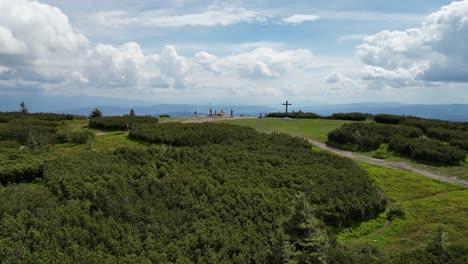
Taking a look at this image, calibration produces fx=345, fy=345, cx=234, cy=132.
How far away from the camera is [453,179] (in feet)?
77.2

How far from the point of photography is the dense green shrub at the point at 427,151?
26.1 metres

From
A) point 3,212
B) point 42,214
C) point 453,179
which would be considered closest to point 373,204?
point 453,179

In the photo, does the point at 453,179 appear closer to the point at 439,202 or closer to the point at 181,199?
the point at 439,202

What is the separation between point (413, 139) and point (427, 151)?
308 centimetres

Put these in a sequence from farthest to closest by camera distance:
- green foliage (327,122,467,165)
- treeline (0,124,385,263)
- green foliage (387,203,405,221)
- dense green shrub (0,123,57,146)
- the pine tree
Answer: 1. green foliage (327,122,467,165)
2. dense green shrub (0,123,57,146)
3. green foliage (387,203,405,221)
4. treeline (0,124,385,263)
5. the pine tree

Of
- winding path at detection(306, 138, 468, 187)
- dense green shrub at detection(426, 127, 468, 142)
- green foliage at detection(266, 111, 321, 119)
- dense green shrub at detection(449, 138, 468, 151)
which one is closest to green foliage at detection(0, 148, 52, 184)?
winding path at detection(306, 138, 468, 187)

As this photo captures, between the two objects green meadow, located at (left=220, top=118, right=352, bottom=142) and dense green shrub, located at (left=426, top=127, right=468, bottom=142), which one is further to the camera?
green meadow, located at (left=220, top=118, right=352, bottom=142)

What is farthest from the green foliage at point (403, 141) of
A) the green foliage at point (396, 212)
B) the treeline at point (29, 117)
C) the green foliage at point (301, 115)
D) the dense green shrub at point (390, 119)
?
the treeline at point (29, 117)

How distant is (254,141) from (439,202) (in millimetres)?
12804

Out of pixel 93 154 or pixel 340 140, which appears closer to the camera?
pixel 93 154

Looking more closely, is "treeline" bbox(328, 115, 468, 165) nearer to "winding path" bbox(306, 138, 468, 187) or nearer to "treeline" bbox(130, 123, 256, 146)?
"winding path" bbox(306, 138, 468, 187)

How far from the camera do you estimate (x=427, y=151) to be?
86.6ft

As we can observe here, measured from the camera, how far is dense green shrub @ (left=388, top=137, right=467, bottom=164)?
26078 mm

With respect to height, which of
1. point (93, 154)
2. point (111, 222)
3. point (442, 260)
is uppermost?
point (93, 154)
